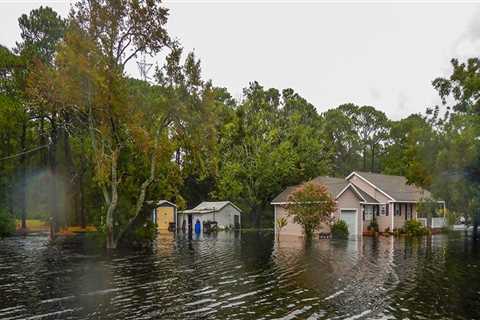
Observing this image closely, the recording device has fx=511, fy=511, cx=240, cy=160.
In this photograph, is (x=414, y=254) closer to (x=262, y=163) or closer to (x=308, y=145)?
(x=262, y=163)

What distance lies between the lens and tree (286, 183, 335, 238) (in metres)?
41.7

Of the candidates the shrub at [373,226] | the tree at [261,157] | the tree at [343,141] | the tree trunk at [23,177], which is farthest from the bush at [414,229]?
the tree at [343,141]

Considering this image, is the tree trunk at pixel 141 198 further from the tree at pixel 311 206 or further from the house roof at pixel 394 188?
the house roof at pixel 394 188

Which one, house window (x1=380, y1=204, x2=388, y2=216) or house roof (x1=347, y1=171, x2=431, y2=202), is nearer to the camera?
house window (x1=380, y1=204, x2=388, y2=216)

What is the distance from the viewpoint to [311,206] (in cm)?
4203

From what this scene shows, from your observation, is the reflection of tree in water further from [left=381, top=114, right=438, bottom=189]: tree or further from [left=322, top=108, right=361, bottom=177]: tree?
[left=322, top=108, right=361, bottom=177]: tree

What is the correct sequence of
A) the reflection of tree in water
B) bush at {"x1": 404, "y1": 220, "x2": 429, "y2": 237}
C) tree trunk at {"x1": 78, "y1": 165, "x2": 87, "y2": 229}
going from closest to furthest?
the reflection of tree in water
bush at {"x1": 404, "y1": 220, "x2": 429, "y2": 237}
tree trunk at {"x1": 78, "y1": 165, "x2": 87, "y2": 229}

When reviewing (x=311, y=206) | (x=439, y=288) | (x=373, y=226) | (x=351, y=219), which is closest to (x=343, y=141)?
(x=373, y=226)

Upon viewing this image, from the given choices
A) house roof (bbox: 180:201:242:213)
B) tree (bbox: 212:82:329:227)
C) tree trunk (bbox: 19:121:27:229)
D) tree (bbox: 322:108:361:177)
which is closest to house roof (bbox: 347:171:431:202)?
tree (bbox: 212:82:329:227)

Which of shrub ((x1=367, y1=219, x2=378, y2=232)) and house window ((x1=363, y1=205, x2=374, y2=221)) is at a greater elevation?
house window ((x1=363, y1=205, x2=374, y2=221))

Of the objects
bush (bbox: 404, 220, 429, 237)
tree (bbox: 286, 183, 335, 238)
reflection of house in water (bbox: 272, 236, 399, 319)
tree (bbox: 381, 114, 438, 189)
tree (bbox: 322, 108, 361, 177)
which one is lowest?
bush (bbox: 404, 220, 429, 237)

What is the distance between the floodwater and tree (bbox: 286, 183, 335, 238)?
47.3 feet

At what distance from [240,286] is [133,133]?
55.8 feet

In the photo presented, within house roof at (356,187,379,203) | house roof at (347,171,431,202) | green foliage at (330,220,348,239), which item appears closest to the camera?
green foliage at (330,220,348,239)
